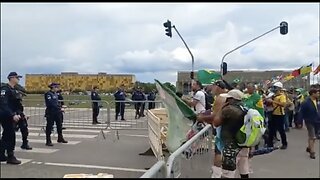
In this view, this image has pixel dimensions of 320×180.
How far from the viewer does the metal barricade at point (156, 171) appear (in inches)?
106

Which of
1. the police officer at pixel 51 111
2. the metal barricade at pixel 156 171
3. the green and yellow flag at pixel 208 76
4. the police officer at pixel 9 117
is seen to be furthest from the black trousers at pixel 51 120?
the metal barricade at pixel 156 171

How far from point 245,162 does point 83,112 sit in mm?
13118

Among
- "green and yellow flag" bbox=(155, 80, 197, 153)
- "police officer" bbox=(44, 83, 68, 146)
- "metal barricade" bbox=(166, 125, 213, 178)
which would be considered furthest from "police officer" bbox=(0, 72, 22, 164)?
"green and yellow flag" bbox=(155, 80, 197, 153)

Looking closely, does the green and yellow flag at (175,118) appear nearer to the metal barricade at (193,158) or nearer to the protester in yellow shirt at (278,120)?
the metal barricade at (193,158)

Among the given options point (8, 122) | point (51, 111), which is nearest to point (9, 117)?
point (8, 122)

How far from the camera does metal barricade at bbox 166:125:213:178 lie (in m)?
3.39

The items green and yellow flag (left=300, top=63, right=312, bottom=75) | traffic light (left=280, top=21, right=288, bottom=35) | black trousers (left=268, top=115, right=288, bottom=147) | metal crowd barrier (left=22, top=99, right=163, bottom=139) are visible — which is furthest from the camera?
traffic light (left=280, top=21, right=288, bottom=35)

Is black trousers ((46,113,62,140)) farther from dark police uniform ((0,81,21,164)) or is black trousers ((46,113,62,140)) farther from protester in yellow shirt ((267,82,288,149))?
protester in yellow shirt ((267,82,288,149))

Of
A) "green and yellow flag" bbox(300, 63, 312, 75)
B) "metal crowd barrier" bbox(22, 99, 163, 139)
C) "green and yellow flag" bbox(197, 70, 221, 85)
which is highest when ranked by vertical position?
"green and yellow flag" bbox(300, 63, 312, 75)

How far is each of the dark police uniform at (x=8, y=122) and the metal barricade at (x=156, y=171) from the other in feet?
19.1

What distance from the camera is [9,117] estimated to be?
8047mm

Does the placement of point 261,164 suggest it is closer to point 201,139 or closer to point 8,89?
point 201,139

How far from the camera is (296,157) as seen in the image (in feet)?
30.6

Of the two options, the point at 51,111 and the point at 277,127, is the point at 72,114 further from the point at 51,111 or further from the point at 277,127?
the point at 277,127
